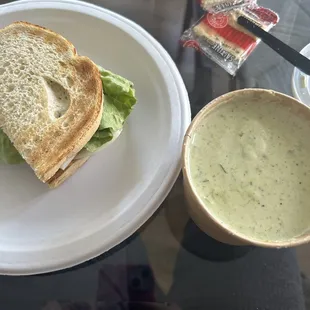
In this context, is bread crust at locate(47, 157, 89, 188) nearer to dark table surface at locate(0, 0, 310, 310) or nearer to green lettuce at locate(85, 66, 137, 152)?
green lettuce at locate(85, 66, 137, 152)

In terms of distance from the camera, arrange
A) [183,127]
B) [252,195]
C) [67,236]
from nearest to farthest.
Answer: [252,195] → [67,236] → [183,127]

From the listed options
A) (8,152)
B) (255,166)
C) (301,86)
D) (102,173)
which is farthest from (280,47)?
(8,152)

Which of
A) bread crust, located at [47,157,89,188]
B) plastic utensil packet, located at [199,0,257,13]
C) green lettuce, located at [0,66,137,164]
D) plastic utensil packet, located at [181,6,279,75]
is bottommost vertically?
bread crust, located at [47,157,89,188]

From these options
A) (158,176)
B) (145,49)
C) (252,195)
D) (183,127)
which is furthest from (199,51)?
(252,195)

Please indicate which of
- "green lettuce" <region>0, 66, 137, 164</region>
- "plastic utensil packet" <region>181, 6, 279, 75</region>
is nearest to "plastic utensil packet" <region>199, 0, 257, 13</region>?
"plastic utensil packet" <region>181, 6, 279, 75</region>

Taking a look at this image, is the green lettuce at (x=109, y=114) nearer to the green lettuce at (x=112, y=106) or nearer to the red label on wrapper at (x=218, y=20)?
the green lettuce at (x=112, y=106)

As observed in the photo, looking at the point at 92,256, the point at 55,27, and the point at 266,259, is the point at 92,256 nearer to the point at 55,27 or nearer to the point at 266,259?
the point at 266,259

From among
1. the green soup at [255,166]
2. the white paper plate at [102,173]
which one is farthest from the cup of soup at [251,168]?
the white paper plate at [102,173]
